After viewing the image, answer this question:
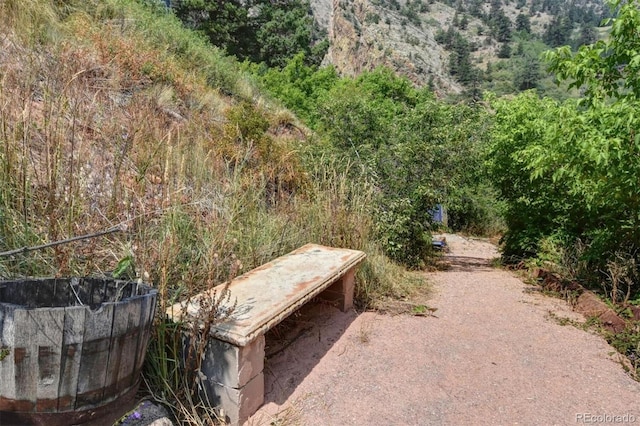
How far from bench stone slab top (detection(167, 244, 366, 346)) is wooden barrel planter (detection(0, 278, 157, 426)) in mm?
474

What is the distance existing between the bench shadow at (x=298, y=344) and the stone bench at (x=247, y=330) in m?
0.29

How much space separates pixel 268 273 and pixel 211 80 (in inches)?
225

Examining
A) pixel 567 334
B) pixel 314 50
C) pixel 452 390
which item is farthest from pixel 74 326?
pixel 314 50

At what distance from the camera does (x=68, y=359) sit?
1.50 metres

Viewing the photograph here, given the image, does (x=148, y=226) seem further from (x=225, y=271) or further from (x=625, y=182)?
(x=625, y=182)

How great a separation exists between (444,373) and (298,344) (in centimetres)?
98

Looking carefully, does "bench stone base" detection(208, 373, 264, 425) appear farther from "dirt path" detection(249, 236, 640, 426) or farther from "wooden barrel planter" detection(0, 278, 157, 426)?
"wooden barrel planter" detection(0, 278, 157, 426)

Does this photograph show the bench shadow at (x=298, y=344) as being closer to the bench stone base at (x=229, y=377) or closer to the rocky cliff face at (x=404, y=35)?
the bench stone base at (x=229, y=377)

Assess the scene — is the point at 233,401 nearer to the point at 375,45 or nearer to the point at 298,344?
the point at 298,344

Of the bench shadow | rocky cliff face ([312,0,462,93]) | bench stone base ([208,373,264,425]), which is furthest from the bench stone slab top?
rocky cliff face ([312,0,462,93])

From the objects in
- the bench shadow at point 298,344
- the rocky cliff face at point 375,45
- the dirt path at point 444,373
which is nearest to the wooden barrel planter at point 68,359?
the dirt path at point 444,373

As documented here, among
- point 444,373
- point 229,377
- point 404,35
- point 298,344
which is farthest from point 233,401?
point 404,35

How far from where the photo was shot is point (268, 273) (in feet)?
9.98

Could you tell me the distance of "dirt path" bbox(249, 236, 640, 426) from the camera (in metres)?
2.38
